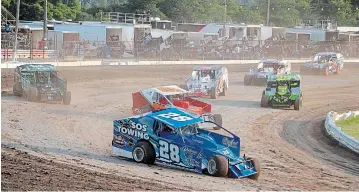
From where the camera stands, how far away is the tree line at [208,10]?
220 ft

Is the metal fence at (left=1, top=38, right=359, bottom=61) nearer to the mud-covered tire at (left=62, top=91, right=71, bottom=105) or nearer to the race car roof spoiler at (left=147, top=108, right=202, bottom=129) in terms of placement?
the mud-covered tire at (left=62, top=91, right=71, bottom=105)

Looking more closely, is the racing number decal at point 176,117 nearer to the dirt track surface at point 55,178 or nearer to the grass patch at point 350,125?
the dirt track surface at point 55,178

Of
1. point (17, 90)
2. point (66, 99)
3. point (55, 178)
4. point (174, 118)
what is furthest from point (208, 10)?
point (55, 178)

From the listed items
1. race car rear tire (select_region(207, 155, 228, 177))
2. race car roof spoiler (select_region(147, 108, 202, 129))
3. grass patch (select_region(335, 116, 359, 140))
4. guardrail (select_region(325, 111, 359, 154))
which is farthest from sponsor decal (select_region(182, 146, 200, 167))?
grass patch (select_region(335, 116, 359, 140))

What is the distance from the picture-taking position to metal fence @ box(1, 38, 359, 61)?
144 ft

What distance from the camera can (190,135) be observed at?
49.5 ft

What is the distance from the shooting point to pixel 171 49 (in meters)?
50.6

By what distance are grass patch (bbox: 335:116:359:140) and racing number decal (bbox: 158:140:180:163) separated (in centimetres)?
897

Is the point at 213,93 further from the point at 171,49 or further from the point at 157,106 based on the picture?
the point at 171,49

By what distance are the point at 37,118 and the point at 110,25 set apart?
31.6m

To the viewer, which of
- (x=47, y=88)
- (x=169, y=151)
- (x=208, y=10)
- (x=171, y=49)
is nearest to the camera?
(x=169, y=151)

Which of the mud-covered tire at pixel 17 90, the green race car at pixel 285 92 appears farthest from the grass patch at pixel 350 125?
the mud-covered tire at pixel 17 90

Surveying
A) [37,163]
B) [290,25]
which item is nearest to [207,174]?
[37,163]

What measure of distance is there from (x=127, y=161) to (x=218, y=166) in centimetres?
229
